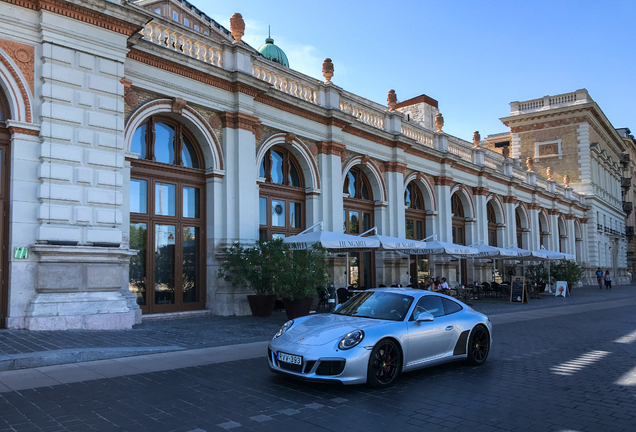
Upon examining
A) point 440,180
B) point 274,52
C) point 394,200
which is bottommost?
point 394,200

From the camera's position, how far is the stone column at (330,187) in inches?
789

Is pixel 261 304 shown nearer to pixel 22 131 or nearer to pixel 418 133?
pixel 22 131

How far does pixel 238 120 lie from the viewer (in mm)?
16625

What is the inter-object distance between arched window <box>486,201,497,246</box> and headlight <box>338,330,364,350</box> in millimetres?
28220

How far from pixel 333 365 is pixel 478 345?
318 centimetres

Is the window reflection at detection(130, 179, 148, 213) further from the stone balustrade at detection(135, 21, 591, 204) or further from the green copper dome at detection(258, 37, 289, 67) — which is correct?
the green copper dome at detection(258, 37, 289, 67)

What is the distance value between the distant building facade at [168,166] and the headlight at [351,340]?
6.66 meters

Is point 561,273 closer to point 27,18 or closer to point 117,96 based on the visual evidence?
point 117,96

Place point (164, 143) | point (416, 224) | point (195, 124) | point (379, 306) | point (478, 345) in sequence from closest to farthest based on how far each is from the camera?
point (379, 306)
point (478, 345)
point (164, 143)
point (195, 124)
point (416, 224)

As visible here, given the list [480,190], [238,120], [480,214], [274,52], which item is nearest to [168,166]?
[238,120]

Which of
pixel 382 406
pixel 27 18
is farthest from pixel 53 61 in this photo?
pixel 382 406

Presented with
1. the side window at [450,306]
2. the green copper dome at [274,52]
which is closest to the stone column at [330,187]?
the side window at [450,306]

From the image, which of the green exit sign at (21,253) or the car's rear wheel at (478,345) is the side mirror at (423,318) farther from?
the green exit sign at (21,253)

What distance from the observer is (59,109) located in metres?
11.4
